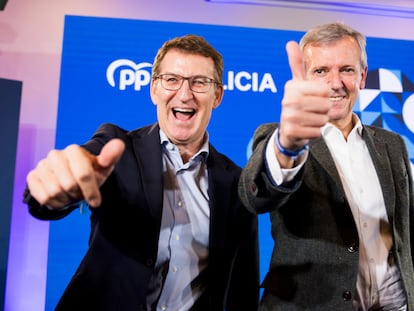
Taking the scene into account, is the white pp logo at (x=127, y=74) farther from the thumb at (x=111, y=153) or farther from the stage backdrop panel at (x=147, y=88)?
the thumb at (x=111, y=153)

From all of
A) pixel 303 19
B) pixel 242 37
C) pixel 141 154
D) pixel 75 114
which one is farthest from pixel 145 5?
pixel 141 154

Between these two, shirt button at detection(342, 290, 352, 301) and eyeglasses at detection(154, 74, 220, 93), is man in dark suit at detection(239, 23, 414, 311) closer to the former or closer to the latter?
shirt button at detection(342, 290, 352, 301)

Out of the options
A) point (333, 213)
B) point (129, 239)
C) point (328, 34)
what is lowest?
point (129, 239)

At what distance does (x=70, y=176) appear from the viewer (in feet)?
2.74

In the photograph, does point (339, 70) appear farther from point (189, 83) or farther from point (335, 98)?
point (189, 83)

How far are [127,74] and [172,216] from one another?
1.69m

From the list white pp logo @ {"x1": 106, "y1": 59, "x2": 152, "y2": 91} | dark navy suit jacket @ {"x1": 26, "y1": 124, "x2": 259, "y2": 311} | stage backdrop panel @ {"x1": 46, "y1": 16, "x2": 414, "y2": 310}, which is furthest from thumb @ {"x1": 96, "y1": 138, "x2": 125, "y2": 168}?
white pp logo @ {"x1": 106, "y1": 59, "x2": 152, "y2": 91}

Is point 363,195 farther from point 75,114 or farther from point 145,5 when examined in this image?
point 145,5

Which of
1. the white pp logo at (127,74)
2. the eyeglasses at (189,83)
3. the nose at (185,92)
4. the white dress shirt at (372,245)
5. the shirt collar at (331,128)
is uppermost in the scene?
the white pp logo at (127,74)

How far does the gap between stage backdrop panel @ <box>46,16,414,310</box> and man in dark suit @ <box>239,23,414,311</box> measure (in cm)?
149

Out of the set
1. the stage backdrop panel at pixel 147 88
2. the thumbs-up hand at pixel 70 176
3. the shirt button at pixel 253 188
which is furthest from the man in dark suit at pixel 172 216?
the stage backdrop panel at pixel 147 88

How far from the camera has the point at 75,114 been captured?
2695 millimetres

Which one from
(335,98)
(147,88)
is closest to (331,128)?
(335,98)

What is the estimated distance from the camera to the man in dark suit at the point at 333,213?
3.36 ft
